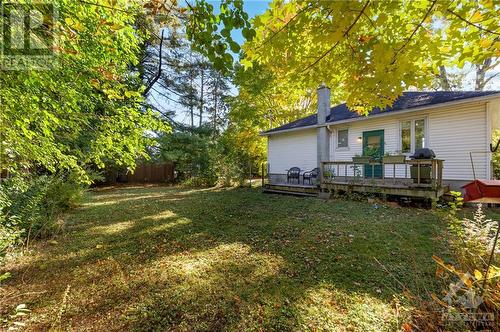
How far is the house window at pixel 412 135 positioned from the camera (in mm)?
8719

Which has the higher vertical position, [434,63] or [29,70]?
[29,70]

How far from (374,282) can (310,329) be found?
130cm

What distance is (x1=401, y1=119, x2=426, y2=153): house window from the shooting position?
8.72 meters

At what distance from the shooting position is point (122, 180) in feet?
57.6

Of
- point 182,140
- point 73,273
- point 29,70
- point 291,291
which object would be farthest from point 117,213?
point 182,140

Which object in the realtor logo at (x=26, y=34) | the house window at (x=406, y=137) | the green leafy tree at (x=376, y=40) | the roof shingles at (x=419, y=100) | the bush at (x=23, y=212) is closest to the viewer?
the green leafy tree at (x=376, y=40)

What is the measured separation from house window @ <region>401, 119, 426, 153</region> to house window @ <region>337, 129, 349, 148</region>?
7.71 ft

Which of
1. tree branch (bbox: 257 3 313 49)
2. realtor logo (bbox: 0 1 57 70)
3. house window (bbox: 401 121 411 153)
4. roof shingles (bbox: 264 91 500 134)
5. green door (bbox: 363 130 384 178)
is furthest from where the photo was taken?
green door (bbox: 363 130 384 178)

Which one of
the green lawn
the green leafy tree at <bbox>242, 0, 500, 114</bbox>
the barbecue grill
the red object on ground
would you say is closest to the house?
the barbecue grill

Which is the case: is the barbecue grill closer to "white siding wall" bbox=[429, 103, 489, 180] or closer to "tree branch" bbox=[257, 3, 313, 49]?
"white siding wall" bbox=[429, 103, 489, 180]

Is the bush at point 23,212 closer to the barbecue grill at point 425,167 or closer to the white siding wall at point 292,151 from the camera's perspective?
the barbecue grill at point 425,167

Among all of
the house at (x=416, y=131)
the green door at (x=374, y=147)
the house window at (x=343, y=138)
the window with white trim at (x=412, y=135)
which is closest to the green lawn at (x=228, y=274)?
the house at (x=416, y=131)

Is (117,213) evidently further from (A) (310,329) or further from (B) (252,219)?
(A) (310,329)

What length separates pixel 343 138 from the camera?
11055 mm
